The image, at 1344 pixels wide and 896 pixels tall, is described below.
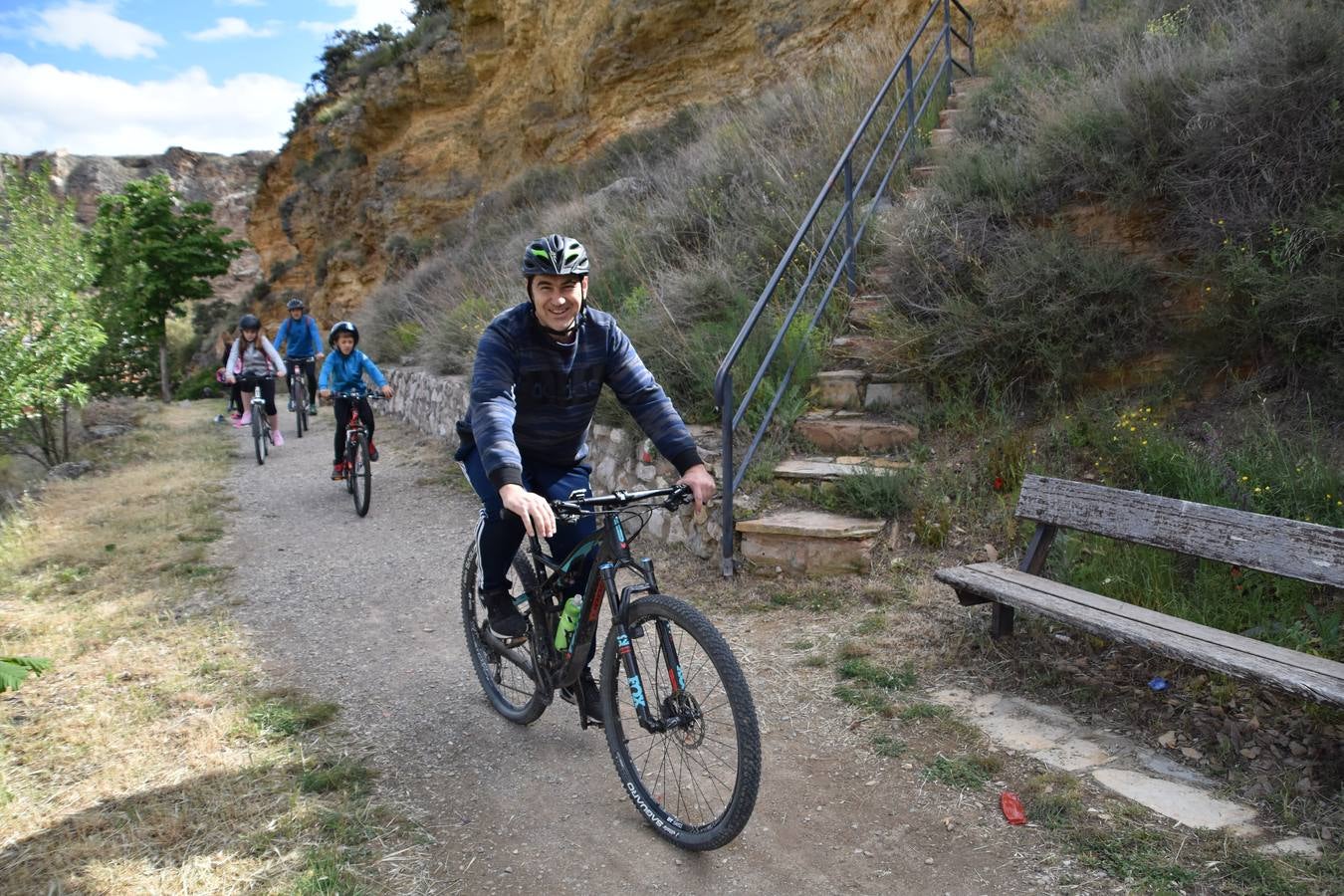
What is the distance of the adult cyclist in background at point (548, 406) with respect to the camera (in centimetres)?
337

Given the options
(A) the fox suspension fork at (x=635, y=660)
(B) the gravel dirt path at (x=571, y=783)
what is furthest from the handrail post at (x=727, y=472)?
(A) the fox suspension fork at (x=635, y=660)

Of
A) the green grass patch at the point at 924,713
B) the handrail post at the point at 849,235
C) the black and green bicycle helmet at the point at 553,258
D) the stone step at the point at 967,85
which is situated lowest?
the green grass patch at the point at 924,713

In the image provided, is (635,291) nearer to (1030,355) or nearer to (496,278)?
(1030,355)

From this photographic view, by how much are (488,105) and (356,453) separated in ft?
52.2

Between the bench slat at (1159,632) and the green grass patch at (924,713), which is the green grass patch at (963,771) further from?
the bench slat at (1159,632)

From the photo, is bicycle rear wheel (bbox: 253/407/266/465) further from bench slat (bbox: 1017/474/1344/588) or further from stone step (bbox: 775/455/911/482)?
bench slat (bbox: 1017/474/1344/588)

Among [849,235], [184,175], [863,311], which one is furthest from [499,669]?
[184,175]

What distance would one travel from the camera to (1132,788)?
3283 mm

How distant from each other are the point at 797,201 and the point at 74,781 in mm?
7395

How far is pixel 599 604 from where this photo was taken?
344 centimetres

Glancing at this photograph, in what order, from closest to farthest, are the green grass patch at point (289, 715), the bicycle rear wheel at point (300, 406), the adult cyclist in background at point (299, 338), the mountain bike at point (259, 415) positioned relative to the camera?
1. the green grass patch at point (289, 715)
2. the mountain bike at point (259, 415)
3. the adult cyclist in background at point (299, 338)
4. the bicycle rear wheel at point (300, 406)

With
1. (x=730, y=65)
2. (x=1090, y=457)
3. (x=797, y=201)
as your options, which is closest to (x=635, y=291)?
(x=797, y=201)

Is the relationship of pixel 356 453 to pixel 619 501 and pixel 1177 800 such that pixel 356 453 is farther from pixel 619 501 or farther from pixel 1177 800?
pixel 1177 800

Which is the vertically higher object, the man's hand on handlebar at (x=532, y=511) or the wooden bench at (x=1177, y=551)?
the man's hand on handlebar at (x=532, y=511)
